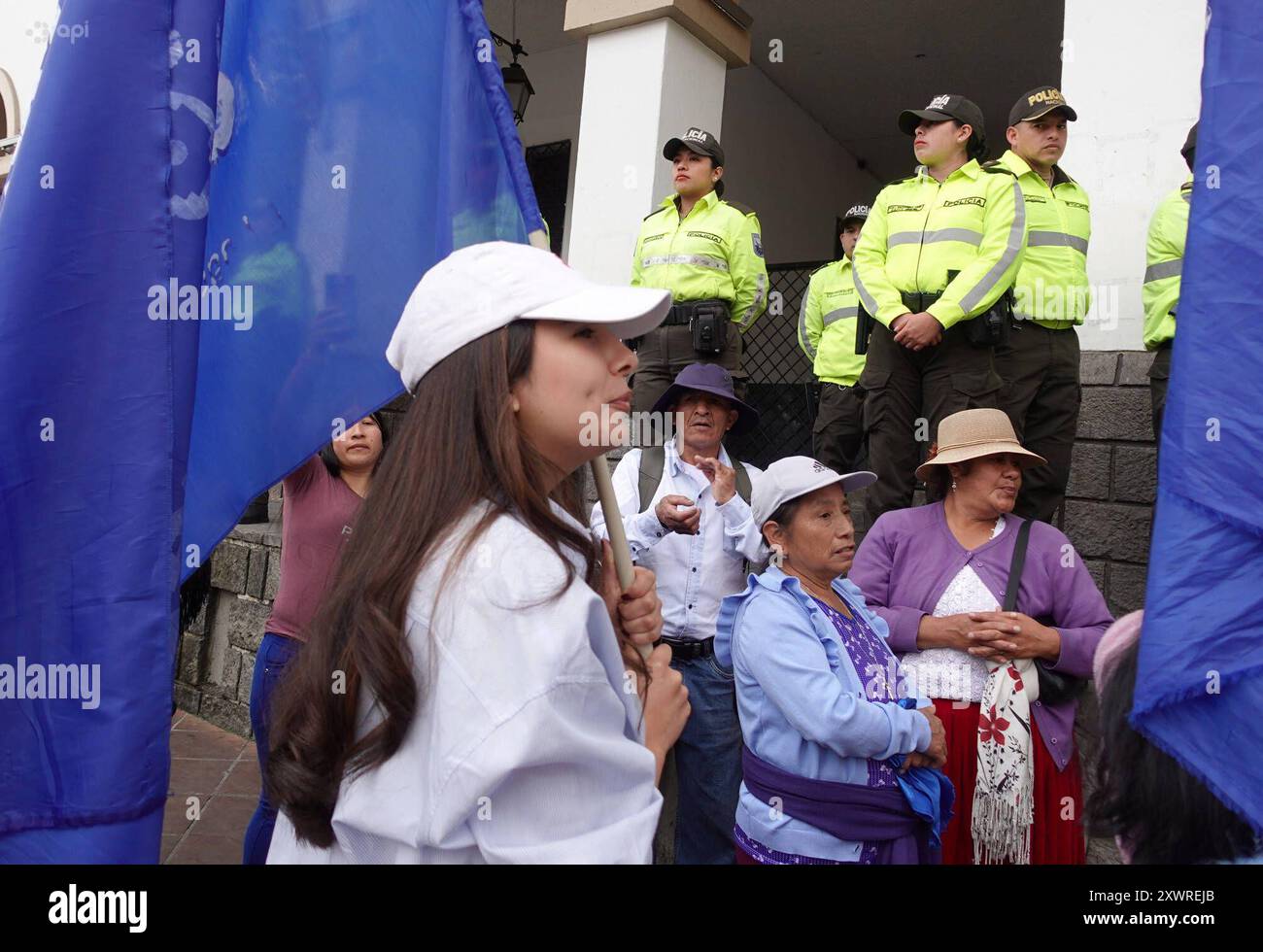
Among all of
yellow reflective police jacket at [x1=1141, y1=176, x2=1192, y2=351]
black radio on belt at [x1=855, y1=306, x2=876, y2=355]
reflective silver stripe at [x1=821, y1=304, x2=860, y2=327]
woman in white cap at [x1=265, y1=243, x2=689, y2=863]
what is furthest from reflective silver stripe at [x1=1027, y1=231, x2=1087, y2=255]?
woman in white cap at [x1=265, y1=243, x2=689, y2=863]

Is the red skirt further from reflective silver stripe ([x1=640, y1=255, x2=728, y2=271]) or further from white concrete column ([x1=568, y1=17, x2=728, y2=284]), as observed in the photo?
white concrete column ([x1=568, y1=17, x2=728, y2=284])

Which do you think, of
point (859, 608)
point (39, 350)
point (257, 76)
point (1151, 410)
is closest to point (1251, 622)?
point (859, 608)

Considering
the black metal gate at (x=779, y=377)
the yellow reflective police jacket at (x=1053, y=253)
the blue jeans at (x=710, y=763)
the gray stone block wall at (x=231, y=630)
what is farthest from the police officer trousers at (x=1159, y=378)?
the gray stone block wall at (x=231, y=630)

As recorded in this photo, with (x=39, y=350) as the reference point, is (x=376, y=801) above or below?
below

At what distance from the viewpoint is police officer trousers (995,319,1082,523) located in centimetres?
437

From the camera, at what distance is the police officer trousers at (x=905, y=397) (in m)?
4.32

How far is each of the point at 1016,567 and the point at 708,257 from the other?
112 inches

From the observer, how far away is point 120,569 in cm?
176

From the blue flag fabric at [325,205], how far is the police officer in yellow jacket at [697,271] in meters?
3.16

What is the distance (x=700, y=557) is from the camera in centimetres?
380

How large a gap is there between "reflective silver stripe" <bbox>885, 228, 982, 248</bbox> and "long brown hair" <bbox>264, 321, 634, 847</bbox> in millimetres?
3327

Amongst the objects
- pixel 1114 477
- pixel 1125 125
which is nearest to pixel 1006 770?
pixel 1114 477

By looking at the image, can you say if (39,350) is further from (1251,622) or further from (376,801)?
(1251,622)
